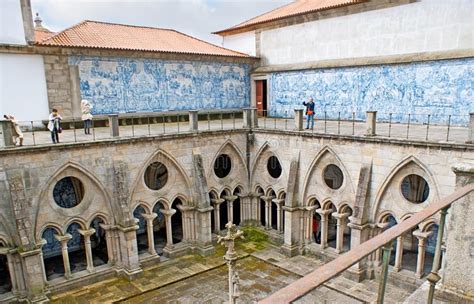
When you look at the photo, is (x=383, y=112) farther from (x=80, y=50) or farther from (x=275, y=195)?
(x=80, y=50)

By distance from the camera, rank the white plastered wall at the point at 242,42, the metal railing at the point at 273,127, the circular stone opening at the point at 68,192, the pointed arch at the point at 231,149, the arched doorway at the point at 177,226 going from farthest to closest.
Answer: the white plastered wall at the point at 242,42 → the arched doorway at the point at 177,226 → the pointed arch at the point at 231,149 → the circular stone opening at the point at 68,192 → the metal railing at the point at 273,127

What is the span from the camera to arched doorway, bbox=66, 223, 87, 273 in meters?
15.6

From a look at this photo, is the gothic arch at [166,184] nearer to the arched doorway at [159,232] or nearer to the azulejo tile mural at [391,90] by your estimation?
the arched doorway at [159,232]

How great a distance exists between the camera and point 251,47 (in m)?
24.3

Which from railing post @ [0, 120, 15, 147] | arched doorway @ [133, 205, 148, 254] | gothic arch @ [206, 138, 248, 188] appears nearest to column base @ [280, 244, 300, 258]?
gothic arch @ [206, 138, 248, 188]

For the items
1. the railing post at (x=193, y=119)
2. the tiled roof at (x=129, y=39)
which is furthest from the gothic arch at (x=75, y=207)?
the tiled roof at (x=129, y=39)

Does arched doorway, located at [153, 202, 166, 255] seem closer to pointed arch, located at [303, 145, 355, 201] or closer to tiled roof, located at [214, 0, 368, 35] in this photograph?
pointed arch, located at [303, 145, 355, 201]

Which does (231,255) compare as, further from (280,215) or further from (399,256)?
(280,215)

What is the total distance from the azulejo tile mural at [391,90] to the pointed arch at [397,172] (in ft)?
17.0

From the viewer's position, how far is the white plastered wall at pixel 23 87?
50.4 feet

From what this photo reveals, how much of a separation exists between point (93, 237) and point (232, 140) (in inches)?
327

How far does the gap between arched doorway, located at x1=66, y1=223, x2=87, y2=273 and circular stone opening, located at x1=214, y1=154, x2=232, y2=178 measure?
24.0ft

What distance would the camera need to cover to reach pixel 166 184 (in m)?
15.8

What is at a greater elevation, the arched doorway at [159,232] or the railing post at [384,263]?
the railing post at [384,263]
